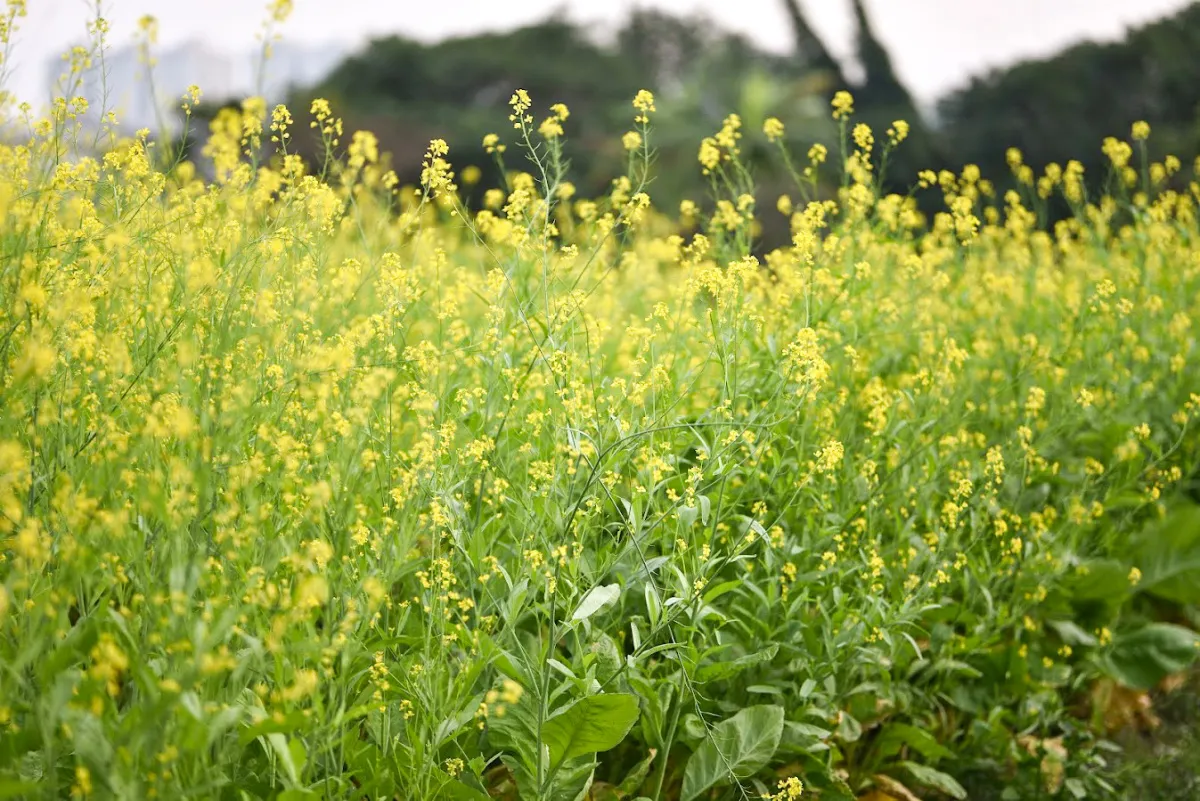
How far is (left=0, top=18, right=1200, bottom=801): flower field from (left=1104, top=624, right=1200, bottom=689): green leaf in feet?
0.04

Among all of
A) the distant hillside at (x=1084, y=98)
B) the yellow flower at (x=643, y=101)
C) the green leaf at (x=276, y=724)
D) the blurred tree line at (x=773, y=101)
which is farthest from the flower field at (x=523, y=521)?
the distant hillside at (x=1084, y=98)

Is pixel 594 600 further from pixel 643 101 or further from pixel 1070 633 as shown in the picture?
pixel 1070 633

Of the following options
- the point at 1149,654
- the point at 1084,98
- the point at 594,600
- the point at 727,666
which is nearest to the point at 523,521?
the point at 594,600

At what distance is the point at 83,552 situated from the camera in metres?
1.56

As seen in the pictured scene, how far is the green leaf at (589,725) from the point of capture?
223 centimetres

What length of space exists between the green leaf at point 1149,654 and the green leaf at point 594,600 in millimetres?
2258

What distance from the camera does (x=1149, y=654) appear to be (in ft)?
12.1

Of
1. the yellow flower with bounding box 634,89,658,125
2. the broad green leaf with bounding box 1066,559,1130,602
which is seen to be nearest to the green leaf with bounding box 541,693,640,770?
the yellow flower with bounding box 634,89,658,125

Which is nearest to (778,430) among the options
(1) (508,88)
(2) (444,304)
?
(2) (444,304)

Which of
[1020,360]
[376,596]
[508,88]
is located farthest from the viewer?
[508,88]

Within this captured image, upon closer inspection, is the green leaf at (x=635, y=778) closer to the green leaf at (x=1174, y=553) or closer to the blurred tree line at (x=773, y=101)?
the green leaf at (x=1174, y=553)

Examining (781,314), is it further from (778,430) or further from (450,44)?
(450,44)

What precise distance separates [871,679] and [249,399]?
1986 millimetres

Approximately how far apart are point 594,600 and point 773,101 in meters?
16.1
